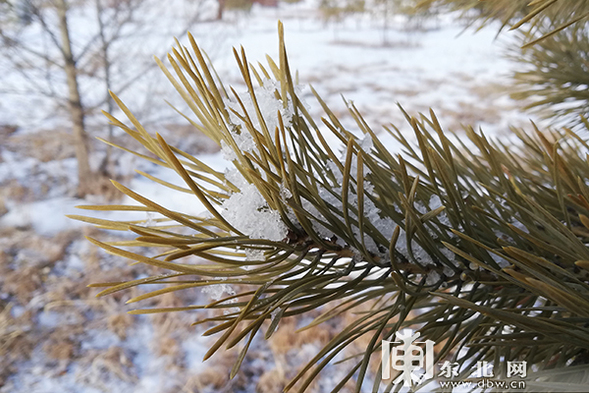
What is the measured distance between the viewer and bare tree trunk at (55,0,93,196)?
187 cm

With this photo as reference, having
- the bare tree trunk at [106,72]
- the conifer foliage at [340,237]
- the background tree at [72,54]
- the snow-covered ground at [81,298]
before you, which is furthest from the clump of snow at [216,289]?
the bare tree trunk at [106,72]

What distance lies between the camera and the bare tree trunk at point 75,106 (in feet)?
6.12

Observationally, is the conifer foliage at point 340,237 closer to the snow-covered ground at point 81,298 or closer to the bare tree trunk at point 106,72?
the snow-covered ground at point 81,298

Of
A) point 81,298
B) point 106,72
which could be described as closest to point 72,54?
point 106,72

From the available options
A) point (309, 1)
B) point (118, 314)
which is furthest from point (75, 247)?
point (309, 1)

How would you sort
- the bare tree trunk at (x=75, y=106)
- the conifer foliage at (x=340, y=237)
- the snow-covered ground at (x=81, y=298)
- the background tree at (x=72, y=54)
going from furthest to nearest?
the bare tree trunk at (x=75, y=106) < the background tree at (x=72, y=54) < the snow-covered ground at (x=81, y=298) < the conifer foliage at (x=340, y=237)

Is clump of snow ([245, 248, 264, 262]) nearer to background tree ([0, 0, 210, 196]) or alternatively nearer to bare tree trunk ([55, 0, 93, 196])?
background tree ([0, 0, 210, 196])

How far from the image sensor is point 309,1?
9.94 m

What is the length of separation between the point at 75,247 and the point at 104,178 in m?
0.56

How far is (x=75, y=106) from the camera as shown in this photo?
6.38 ft

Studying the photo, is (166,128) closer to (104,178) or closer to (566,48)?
(104,178)

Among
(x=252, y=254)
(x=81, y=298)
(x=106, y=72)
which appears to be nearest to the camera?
(x=252, y=254)

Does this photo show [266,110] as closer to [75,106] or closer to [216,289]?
[216,289]

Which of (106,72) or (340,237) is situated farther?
(106,72)
